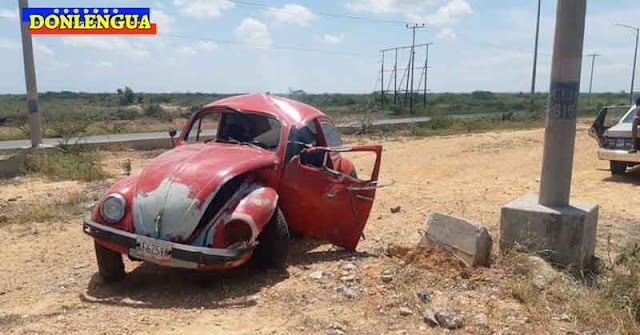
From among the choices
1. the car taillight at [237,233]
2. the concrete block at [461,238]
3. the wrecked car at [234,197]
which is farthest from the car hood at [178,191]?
the concrete block at [461,238]

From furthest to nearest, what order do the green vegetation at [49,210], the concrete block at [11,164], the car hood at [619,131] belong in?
the concrete block at [11,164], the car hood at [619,131], the green vegetation at [49,210]

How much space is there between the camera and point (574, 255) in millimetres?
5582

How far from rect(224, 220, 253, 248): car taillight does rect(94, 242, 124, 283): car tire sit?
1.07m

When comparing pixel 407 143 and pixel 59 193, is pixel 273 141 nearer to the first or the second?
pixel 59 193

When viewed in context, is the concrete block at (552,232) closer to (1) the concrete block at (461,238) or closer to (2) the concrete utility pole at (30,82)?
(1) the concrete block at (461,238)

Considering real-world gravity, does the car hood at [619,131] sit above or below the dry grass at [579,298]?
above

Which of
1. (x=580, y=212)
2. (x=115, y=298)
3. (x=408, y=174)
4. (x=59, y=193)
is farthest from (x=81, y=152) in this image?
(x=580, y=212)

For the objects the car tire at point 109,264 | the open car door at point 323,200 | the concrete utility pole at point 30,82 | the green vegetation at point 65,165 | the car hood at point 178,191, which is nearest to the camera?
the car hood at point 178,191

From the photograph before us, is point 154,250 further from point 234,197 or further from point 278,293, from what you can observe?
point 278,293

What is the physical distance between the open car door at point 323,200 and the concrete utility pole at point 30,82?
36.3 feet

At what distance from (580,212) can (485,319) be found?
6.74 feet

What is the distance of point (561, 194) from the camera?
19.3 feet

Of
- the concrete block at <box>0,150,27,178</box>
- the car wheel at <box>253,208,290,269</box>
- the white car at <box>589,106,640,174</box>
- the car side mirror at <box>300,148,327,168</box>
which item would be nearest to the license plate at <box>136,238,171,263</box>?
the car wheel at <box>253,208,290,269</box>

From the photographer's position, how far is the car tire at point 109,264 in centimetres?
523
